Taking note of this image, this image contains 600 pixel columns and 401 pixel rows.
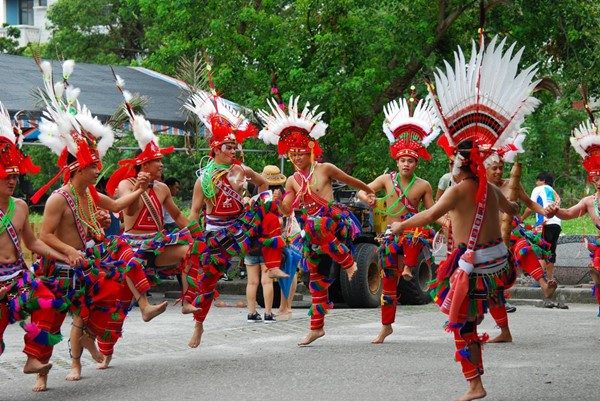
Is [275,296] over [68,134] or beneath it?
beneath

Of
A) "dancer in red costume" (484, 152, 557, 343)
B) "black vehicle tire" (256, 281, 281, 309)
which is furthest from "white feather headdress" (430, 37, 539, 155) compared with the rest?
"black vehicle tire" (256, 281, 281, 309)

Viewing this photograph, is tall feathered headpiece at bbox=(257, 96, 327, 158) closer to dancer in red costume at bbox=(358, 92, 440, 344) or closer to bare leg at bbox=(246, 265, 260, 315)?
dancer in red costume at bbox=(358, 92, 440, 344)

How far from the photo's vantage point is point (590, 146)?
37.8 ft

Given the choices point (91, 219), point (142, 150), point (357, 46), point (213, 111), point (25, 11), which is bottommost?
point (91, 219)

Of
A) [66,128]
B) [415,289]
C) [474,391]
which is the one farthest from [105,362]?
[415,289]

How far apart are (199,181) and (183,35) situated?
37.0 ft

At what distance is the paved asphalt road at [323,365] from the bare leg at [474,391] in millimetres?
357

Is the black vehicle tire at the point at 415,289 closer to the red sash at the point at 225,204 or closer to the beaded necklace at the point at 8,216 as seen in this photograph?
the red sash at the point at 225,204

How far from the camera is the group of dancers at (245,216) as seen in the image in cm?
844

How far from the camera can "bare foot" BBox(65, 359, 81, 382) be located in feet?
31.8

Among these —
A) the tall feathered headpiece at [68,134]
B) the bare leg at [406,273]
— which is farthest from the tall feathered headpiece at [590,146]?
the tall feathered headpiece at [68,134]

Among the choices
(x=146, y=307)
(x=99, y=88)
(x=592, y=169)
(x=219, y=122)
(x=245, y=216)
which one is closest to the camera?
(x=146, y=307)

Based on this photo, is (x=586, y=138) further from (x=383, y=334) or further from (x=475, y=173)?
(x=475, y=173)

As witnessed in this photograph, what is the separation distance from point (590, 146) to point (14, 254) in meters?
5.83
